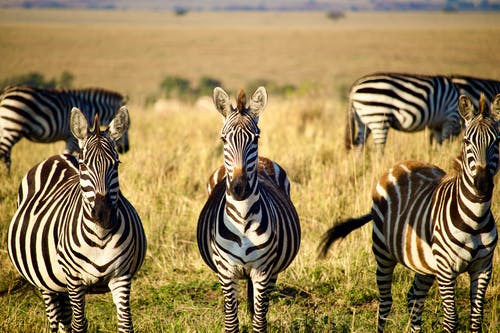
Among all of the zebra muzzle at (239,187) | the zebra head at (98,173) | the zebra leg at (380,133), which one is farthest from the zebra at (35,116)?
the zebra muzzle at (239,187)

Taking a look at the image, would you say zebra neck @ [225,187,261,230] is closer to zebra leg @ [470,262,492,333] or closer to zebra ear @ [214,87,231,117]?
zebra ear @ [214,87,231,117]

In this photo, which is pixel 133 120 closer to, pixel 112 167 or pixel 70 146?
pixel 70 146

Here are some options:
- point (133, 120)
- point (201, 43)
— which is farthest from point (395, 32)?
point (133, 120)

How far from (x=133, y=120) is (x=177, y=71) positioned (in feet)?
89.5

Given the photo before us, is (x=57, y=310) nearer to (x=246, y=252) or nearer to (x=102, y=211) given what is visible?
(x=102, y=211)

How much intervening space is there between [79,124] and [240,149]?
1.20 metres

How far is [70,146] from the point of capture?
1048 centimetres

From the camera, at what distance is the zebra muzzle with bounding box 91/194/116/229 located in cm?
386

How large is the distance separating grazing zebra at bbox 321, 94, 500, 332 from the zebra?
6.17 metres

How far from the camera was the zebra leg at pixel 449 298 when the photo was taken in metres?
4.32

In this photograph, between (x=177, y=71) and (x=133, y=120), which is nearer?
(x=133, y=120)

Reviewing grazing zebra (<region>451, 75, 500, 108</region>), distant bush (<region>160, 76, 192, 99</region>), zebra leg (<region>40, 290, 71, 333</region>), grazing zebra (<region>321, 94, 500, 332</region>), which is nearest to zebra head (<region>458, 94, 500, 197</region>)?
grazing zebra (<region>321, 94, 500, 332</region>)

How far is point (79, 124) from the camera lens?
13.6 ft

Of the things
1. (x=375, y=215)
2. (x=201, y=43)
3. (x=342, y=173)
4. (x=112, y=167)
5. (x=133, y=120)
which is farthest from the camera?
(x=201, y=43)
